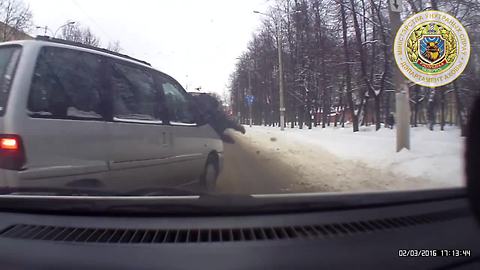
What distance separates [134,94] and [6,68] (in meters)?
0.92

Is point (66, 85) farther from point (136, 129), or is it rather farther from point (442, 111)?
point (442, 111)

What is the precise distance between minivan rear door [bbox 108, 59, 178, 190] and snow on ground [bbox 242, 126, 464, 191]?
0.81m

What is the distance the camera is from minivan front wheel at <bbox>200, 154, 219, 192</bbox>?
2836 millimetres

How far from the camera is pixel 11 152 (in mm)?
2637

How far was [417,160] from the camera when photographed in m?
3.12

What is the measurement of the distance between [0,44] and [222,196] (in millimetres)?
2093

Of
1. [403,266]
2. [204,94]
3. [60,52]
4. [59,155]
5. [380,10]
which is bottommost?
[403,266]

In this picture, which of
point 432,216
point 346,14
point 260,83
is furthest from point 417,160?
point 260,83

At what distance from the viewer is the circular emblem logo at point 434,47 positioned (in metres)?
2.91

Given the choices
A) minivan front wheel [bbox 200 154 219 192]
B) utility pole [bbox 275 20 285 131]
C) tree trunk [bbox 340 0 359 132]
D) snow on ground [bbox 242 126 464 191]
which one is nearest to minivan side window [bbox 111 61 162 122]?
minivan front wheel [bbox 200 154 219 192]

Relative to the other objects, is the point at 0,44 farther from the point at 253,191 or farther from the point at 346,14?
the point at 346,14

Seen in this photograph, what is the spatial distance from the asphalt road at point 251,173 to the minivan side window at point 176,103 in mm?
409

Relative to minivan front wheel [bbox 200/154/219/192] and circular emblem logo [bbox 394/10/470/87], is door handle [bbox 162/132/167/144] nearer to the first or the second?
minivan front wheel [bbox 200/154/219/192]

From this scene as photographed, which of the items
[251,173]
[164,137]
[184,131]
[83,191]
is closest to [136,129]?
[164,137]
